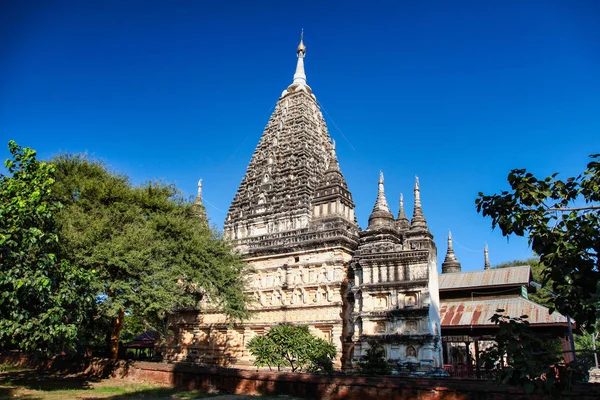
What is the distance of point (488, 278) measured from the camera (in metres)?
29.9

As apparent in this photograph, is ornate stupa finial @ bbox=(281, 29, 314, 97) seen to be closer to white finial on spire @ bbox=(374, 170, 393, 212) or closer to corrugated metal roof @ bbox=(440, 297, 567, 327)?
white finial on spire @ bbox=(374, 170, 393, 212)

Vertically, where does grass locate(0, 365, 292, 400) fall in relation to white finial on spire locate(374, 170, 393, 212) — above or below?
below

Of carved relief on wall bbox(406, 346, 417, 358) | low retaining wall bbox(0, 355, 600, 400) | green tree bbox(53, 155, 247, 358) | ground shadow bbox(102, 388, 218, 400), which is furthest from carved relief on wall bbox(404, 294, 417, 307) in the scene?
ground shadow bbox(102, 388, 218, 400)

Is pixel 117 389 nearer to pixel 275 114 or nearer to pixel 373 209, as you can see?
pixel 373 209

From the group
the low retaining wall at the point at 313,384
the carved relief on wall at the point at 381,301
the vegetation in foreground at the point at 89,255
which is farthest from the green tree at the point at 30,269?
the carved relief on wall at the point at 381,301

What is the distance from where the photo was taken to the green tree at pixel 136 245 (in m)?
21.2

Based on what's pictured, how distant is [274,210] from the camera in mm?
34344

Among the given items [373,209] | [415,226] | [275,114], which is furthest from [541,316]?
[275,114]

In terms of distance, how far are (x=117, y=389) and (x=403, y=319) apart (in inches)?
547

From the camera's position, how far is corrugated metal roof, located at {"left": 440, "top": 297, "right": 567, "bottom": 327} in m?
24.5

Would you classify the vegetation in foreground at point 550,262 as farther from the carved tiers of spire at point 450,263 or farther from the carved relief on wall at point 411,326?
the carved tiers of spire at point 450,263

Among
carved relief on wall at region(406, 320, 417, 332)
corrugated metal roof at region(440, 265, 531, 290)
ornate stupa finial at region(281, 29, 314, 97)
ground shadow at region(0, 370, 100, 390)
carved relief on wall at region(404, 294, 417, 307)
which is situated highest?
ornate stupa finial at region(281, 29, 314, 97)

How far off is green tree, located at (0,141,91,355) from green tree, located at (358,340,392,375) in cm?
1294

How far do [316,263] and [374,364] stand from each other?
9.47 meters
